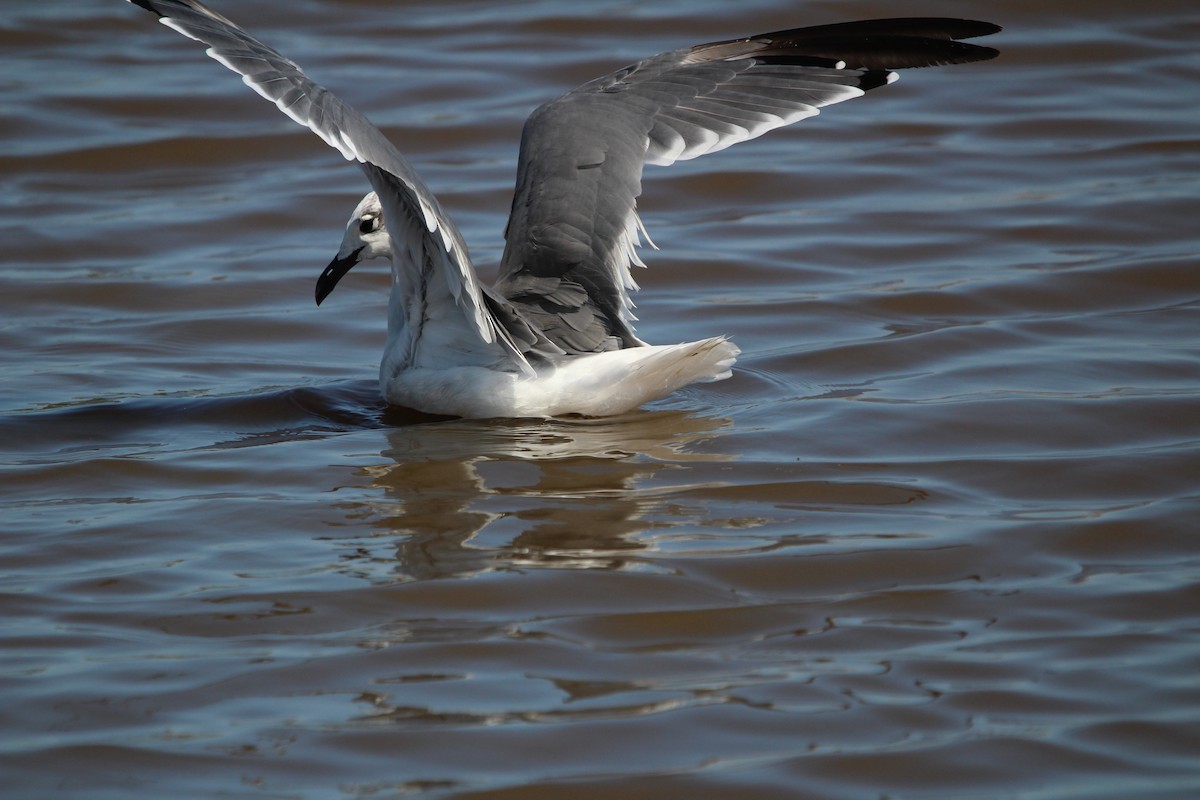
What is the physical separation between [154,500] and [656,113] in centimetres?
244

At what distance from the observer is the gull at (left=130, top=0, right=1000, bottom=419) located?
4.53m

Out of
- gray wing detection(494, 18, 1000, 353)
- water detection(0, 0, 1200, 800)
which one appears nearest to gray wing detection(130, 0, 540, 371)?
gray wing detection(494, 18, 1000, 353)

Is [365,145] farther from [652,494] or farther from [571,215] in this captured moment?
Answer: [652,494]

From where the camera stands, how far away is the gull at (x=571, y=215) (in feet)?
14.9

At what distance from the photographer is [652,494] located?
13.8 ft

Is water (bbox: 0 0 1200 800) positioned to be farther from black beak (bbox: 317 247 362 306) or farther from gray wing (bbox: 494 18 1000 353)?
gray wing (bbox: 494 18 1000 353)

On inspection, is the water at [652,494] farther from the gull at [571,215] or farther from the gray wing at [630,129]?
Result: the gray wing at [630,129]

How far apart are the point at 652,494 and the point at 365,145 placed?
4.29 feet

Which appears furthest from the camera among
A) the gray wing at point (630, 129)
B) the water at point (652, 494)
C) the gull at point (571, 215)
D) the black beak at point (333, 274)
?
the black beak at point (333, 274)

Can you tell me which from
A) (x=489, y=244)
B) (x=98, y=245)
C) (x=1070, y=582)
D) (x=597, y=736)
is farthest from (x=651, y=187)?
(x=597, y=736)

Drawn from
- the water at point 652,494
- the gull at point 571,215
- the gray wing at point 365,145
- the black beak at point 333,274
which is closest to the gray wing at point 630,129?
the gull at point 571,215

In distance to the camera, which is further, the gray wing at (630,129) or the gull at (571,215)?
the gray wing at (630,129)

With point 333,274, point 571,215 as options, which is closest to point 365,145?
point 571,215

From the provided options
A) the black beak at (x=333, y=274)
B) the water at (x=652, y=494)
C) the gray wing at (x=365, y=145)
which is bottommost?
the water at (x=652, y=494)
